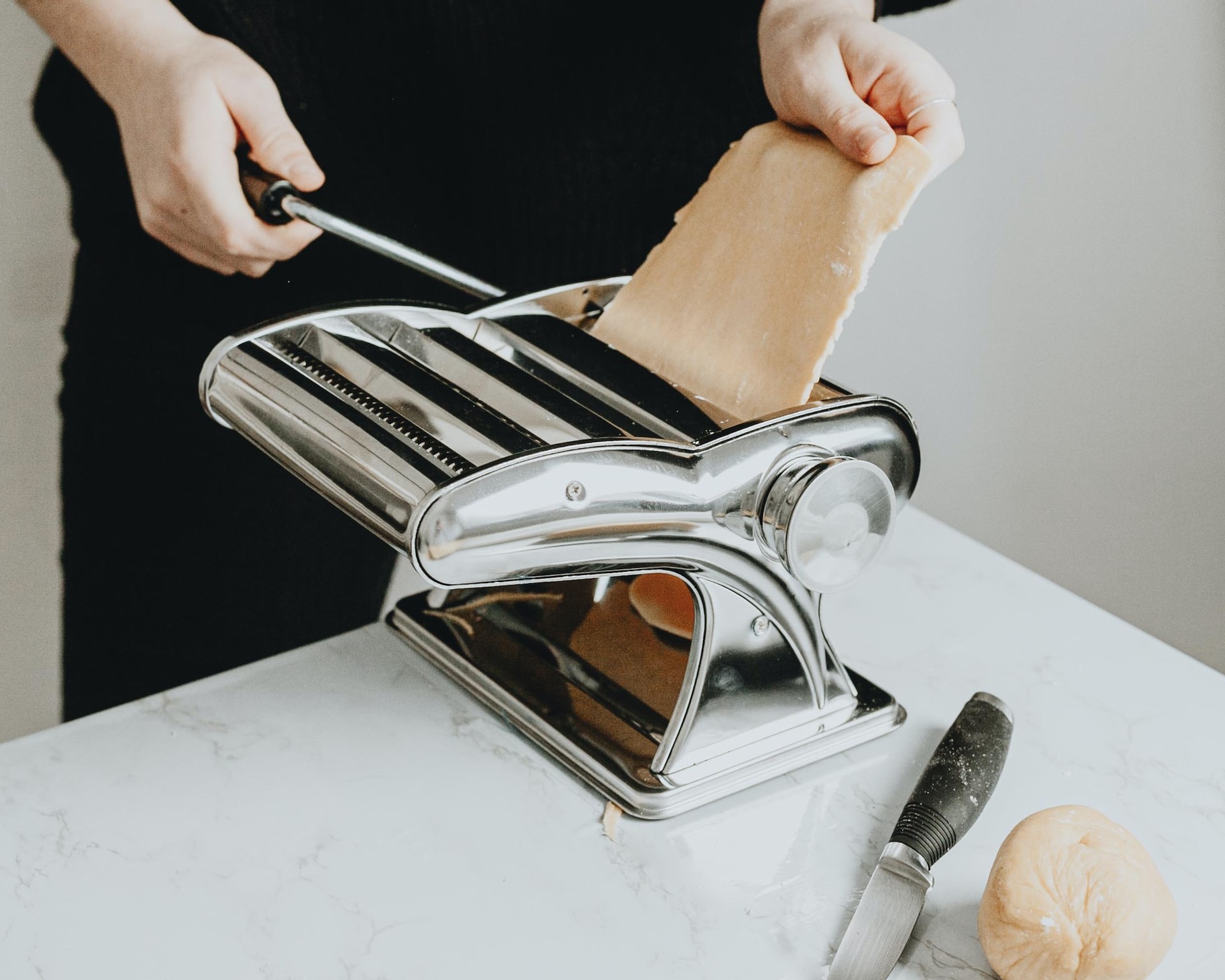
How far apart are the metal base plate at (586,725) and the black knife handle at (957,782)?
0.19ft

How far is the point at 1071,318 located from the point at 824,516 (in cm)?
117

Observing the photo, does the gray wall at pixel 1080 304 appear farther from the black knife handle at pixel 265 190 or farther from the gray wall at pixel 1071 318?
the black knife handle at pixel 265 190

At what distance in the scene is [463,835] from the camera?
0.66 meters

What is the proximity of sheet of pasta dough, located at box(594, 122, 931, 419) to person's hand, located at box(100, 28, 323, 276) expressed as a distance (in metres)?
0.24

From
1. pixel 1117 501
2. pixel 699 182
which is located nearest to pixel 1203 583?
pixel 1117 501

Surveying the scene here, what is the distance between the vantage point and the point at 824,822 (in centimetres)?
69

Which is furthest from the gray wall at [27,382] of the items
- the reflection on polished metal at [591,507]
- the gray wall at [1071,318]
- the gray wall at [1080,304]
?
the gray wall at [1080,304]

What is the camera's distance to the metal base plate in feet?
2.26

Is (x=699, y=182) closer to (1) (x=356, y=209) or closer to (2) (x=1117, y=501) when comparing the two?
(1) (x=356, y=209)

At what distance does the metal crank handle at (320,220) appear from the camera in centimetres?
75

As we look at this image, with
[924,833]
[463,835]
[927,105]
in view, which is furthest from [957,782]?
[927,105]

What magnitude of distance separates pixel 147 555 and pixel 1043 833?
0.81 m

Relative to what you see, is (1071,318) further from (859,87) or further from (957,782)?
(957,782)

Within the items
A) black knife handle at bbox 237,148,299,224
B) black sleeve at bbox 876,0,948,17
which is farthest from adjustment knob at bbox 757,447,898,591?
black sleeve at bbox 876,0,948,17
